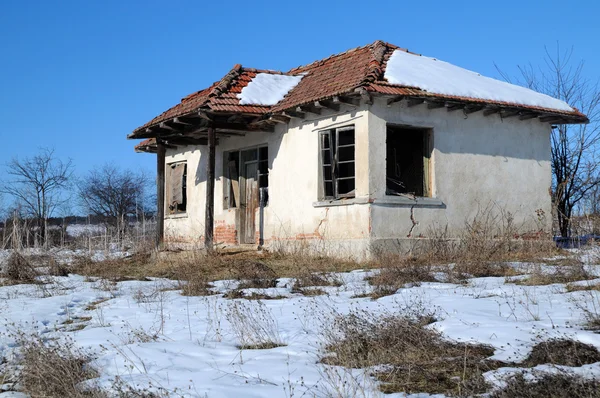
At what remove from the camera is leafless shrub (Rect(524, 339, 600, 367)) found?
407cm

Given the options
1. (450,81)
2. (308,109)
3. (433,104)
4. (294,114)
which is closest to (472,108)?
(450,81)

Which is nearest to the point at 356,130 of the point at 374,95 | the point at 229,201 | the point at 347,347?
the point at 374,95

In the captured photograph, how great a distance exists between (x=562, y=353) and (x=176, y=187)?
578 inches

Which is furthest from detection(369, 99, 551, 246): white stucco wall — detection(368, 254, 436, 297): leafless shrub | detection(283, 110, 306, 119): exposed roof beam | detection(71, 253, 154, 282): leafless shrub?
detection(71, 253, 154, 282): leafless shrub

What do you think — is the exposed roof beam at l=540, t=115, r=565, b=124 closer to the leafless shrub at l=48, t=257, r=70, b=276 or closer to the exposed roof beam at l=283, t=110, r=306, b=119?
A: the exposed roof beam at l=283, t=110, r=306, b=119

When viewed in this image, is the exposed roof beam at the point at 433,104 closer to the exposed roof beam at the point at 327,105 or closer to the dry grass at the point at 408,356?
the exposed roof beam at the point at 327,105

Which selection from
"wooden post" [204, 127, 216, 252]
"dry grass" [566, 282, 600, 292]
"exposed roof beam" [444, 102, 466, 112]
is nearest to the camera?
"dry grass" [566, 282, 600, 292]

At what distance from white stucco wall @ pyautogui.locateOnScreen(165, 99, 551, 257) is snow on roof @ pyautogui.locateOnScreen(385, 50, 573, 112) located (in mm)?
457

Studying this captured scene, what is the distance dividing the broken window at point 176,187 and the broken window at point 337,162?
19.5 ft

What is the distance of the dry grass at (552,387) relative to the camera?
136 inches

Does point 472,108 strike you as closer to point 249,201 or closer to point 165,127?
point 249,201

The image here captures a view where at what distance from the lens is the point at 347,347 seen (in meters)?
4.59

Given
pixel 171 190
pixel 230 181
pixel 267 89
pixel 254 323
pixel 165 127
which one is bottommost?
pixel 254 323

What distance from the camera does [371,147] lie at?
1192cm
